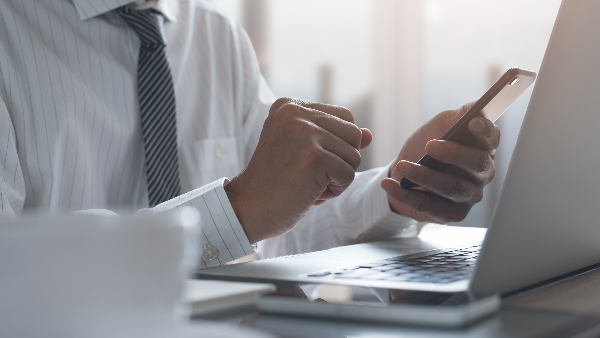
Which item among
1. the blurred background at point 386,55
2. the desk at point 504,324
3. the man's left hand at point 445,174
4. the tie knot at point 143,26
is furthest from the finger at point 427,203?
the blurred background at point 386,55

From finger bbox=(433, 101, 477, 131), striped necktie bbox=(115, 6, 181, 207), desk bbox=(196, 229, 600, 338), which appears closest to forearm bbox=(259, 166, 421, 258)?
finger bbox=(433, 101, 477, 131)

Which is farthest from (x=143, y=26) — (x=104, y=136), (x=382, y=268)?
(x=382, y=268)

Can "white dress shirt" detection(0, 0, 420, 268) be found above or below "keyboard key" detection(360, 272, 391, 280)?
below

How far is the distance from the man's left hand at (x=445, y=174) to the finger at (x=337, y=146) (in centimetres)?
5

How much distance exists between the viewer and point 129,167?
835 millimetres

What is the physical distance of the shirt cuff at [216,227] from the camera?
61 cm

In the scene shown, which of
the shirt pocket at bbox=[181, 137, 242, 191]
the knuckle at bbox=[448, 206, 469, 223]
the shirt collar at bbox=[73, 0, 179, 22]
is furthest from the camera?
the shirt pocket at bbox=[181, 137, 242, 191]

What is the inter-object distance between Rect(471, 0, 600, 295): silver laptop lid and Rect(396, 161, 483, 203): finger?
25 cm

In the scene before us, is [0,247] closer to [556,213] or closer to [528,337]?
[528,337]

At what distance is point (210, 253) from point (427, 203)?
0.29 m

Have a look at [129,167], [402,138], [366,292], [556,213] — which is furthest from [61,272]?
[402,138]

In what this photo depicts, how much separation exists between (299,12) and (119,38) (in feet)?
4.09

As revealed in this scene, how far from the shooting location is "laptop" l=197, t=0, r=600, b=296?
0.27 metres

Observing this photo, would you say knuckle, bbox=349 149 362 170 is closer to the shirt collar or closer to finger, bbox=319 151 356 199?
finger, bbox=319 151 356 199
